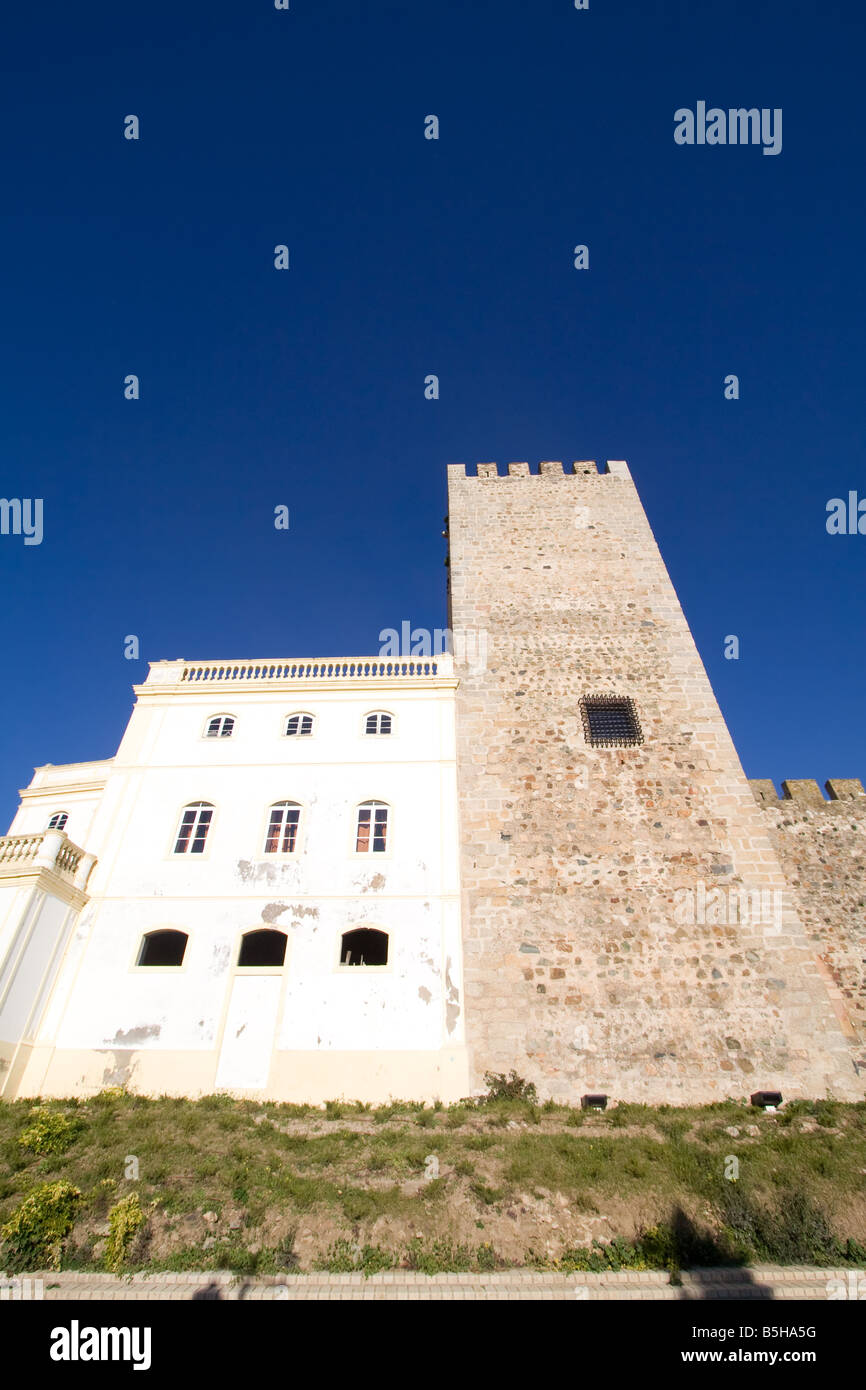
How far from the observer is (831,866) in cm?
1730

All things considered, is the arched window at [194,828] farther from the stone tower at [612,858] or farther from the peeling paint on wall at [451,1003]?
the peeling paint on wall at [451,1003]

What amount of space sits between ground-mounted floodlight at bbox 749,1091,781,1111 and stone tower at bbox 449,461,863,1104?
0.42 m

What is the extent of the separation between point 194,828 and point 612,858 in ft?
35.8

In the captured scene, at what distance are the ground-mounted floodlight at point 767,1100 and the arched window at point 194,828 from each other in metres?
13.7

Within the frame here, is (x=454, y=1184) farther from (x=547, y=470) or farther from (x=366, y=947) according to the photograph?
(x=547, y=470)

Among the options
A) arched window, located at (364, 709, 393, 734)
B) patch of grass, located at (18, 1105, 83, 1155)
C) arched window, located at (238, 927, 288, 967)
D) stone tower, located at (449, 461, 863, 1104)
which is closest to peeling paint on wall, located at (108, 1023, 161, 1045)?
patch of grass, located at (18, 1105, 83, 1155)

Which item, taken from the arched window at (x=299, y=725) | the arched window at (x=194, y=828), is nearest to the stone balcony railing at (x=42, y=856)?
the arched window at (x=194, y=828)

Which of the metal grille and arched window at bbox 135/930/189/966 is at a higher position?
the metal grille

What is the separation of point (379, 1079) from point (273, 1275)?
5844 mm

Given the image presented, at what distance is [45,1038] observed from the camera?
13961mm

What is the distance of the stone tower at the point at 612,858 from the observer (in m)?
13.6

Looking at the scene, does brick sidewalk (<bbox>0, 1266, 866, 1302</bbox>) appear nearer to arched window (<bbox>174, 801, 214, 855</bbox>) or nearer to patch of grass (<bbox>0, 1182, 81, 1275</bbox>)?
patch of grass (<bbox>0, 1182, 81, 1275</bbox>)

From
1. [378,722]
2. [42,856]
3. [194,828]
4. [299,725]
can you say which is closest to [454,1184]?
[194,828]

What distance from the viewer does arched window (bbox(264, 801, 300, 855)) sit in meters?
16.5
